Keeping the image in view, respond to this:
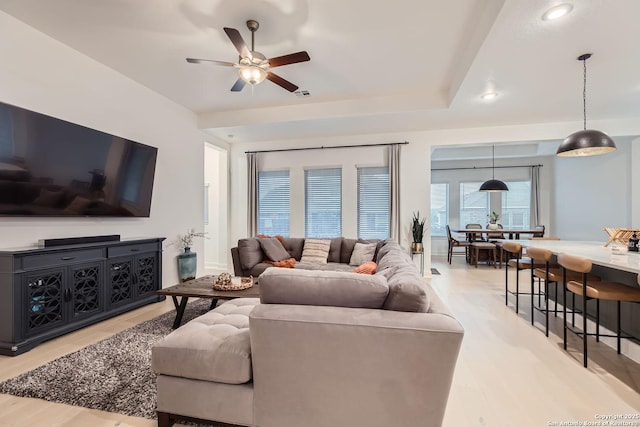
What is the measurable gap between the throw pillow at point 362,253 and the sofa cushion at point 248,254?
4.68 ft

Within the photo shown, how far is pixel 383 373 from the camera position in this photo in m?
1.34

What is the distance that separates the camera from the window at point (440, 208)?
8594 millimetres

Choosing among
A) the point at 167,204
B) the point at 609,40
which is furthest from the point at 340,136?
the point at 609,40

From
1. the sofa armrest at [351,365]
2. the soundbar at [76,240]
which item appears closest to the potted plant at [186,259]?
the soundbar at [76,240]

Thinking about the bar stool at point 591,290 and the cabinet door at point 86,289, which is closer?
the bar stool at point 591,290

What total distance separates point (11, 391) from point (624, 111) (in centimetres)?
795

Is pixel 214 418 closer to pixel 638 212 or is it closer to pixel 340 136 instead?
pixel 340 136

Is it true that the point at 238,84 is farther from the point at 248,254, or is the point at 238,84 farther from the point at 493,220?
the point at 493,220

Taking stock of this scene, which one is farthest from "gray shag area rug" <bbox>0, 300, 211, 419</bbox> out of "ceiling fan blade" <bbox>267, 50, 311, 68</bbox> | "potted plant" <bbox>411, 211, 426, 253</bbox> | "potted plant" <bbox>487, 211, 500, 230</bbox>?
"potted plant" <bbox>487, 211, 500, 230</bbox>

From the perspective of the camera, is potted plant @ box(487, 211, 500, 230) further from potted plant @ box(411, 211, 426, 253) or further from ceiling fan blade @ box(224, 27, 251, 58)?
ceiling fan blade @ box(224, 27, 251, 58)

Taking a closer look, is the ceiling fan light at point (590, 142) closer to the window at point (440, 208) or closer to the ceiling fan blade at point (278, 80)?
the ceiling fan blade at point (278, 80)

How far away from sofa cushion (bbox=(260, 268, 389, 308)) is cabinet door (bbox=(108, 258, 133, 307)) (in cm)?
271

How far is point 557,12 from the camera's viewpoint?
230 centimetres

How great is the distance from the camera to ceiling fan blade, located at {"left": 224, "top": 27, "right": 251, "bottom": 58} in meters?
2.31
